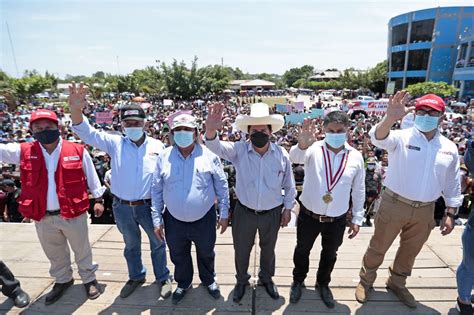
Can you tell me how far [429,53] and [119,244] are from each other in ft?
157

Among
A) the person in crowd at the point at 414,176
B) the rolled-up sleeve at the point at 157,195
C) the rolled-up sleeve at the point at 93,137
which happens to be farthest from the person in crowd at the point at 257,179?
the rolled-up sleeve at the point at 93,137

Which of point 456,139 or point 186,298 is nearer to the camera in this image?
point 186,298

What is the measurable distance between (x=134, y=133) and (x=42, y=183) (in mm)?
930

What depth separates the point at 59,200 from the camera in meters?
2.75

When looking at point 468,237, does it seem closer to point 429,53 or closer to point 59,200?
point 59,200

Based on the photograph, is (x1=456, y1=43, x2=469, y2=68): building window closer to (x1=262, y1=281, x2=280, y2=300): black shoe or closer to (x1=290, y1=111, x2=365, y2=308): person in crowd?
(x1=290, y1=111, x2=365, y2=308): person in crowd

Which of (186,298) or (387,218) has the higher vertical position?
(387,218)

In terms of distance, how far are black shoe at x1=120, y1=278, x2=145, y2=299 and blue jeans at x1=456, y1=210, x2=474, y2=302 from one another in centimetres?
312

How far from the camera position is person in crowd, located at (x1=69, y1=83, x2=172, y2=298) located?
2865 millimetres

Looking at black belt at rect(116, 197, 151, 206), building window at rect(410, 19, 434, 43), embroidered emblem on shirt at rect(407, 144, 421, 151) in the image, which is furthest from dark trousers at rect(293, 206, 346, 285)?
building window at rect(410, 19, 434, 43)

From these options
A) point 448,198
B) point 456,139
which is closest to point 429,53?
point 456,139

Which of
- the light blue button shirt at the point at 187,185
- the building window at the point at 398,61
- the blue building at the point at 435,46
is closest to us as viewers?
the light blue button shirt at the point at 187,185

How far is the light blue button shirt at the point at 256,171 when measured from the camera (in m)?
2.77

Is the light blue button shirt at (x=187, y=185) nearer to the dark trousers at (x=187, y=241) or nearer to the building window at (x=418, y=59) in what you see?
the dark trousers at (x=187, y=241)
